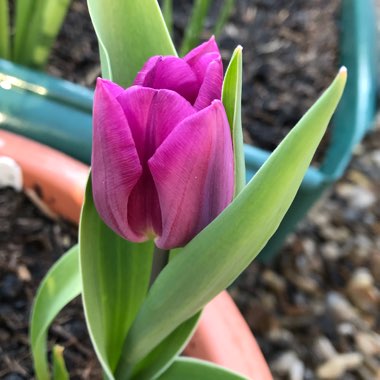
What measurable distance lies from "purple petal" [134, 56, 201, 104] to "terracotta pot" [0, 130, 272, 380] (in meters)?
0.33

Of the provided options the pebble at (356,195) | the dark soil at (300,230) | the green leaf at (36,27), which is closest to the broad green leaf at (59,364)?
the dark soil at (300,230)

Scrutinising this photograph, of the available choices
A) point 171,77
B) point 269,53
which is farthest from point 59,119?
point 269,53

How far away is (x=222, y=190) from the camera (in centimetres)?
39

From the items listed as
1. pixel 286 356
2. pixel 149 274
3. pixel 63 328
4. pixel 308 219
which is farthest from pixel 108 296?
pixel 308 219

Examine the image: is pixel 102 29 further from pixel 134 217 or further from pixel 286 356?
pixel 286 356

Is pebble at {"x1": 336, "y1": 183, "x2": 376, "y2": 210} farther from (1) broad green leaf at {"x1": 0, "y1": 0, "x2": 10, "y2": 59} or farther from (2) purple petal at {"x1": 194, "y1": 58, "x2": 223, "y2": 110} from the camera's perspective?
(2) purple petal at {"x1": 194, "y1": 58, "x2": 223, "y2": 110}

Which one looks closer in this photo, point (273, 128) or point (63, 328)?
point (63, 328)

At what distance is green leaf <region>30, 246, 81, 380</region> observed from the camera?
534 mm

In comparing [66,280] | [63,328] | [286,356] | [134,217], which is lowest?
[286,356]

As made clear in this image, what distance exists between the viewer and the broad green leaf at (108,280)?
1.48 ft

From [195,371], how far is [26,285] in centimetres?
32

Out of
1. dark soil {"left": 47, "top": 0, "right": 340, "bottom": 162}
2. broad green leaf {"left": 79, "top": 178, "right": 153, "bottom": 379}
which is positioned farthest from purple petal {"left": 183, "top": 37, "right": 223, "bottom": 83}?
Answer: dark soil {"left": 47, "top": 0, "right": 340, "bottom": 162}

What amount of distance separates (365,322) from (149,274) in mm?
853

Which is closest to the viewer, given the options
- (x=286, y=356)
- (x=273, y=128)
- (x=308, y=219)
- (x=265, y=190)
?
(x=265, y=190)
